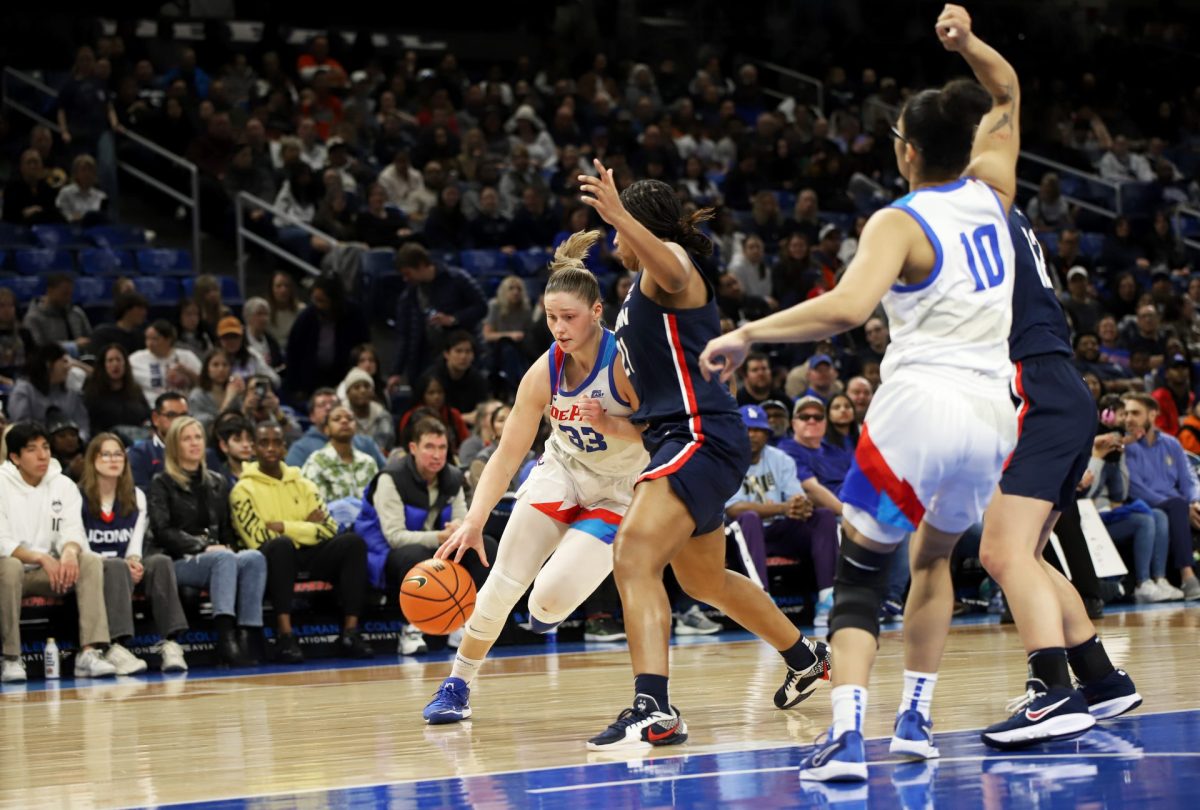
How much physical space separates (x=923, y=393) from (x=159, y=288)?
10282 millimetres

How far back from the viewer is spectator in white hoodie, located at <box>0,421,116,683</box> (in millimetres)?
9219

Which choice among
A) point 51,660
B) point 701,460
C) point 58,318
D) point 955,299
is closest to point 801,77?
point 58,318

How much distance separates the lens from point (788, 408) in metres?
13.2

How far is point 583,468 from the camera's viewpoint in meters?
6.46

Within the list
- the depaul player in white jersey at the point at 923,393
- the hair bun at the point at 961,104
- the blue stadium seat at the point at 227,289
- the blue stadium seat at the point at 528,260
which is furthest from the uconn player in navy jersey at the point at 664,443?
the blue stadium seat at the point at 528,260

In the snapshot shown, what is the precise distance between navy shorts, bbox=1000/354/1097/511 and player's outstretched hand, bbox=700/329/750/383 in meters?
1.39

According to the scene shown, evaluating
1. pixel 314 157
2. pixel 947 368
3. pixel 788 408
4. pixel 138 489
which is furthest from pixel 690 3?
pixel 947 368

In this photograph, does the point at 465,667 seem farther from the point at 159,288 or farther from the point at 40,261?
the point at 40,261

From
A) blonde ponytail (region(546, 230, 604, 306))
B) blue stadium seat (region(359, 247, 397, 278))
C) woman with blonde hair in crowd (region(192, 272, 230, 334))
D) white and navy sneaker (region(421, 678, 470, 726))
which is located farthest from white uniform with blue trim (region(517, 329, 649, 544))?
blue stadium seat (region(359, 247, 397, 278))

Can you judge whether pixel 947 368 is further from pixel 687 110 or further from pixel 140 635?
pixel 687 110

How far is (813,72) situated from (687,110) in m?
4.28

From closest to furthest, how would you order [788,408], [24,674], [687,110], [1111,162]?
1. [24,674]
2. [788,408]
3. [687,110]
4. [1111,162]

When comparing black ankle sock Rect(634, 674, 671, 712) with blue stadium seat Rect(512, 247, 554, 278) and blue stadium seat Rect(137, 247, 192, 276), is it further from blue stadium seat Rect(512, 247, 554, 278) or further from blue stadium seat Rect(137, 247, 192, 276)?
blue stadium seat Rect(512, 247, 554, 278)

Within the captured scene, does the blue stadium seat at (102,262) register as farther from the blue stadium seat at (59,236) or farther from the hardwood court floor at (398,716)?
the hardwood court floor at (398,716)
